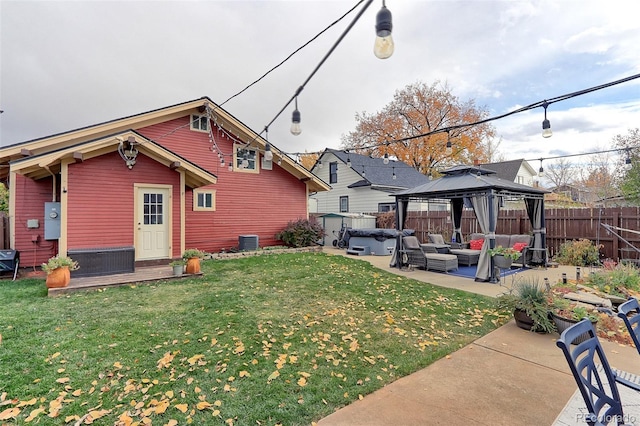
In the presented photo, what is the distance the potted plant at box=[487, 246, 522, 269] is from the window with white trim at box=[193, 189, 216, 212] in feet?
29.5

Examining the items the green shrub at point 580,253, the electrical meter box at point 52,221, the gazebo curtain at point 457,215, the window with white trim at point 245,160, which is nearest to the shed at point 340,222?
the gazebo curtain at point 457,215

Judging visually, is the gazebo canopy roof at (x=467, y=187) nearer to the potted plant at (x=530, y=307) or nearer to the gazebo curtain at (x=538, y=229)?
the gazebo curtain at (x=538, y=229)

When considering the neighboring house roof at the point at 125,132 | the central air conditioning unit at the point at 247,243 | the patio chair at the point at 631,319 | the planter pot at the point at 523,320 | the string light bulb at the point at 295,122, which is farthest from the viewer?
the central air conditioning unit at the point at 247,243

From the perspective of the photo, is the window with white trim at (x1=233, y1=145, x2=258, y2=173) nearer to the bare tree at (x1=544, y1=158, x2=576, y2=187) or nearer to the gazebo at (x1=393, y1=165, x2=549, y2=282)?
the gazebo at (x1=393, y1=165, x2=549, y2=282)

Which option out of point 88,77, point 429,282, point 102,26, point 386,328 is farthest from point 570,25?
point 88,77

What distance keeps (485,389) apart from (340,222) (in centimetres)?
1240

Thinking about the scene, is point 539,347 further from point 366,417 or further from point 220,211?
point 220,211

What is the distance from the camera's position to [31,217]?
8.16 meters

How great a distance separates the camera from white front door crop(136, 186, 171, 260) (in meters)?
8.16

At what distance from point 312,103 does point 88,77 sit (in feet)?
27.4

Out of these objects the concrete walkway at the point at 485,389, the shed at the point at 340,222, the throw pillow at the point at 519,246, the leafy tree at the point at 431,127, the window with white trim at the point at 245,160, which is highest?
the leafy tree at the point at 431,127

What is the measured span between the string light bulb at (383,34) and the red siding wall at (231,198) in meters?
9.44

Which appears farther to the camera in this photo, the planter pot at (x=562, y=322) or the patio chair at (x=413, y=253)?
the patio chair at (x=413, y=253)

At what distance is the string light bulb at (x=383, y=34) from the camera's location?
7.81 feet
